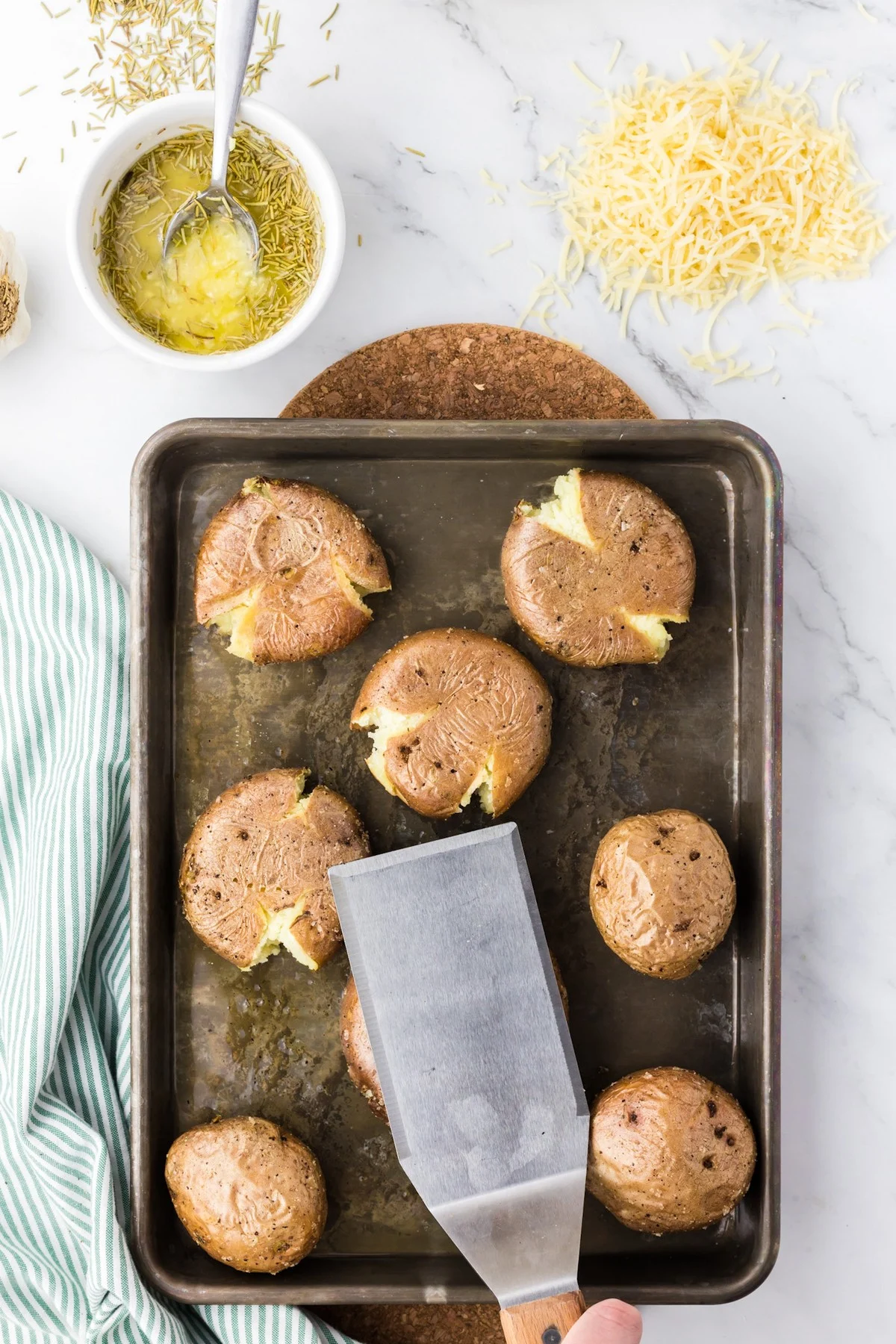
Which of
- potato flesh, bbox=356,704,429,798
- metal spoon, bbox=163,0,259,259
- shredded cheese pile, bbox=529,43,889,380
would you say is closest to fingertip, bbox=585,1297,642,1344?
potato flesh, bbox=356,704,429,798

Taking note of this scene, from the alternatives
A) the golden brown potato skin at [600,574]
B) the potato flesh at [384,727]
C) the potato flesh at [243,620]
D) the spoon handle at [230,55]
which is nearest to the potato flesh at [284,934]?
the potato flesh at [384,727]

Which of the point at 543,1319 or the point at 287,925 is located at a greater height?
the point at 287,925

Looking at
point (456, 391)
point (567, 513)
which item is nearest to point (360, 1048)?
point (567, 513)

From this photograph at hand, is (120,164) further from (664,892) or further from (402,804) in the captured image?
(664,892)

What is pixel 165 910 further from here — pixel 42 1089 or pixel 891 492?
pixel 891 492

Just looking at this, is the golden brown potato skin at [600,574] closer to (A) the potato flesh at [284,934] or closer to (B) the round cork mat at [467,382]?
(B) the round cork mat at [467,382]
